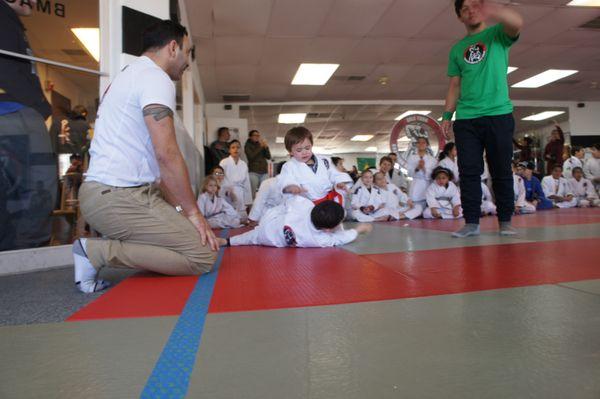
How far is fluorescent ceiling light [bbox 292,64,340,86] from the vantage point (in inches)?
371

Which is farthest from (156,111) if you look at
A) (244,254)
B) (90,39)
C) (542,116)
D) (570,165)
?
(542,116)

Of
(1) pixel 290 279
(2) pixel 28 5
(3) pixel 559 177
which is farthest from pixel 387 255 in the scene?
(3) pixel 559 177

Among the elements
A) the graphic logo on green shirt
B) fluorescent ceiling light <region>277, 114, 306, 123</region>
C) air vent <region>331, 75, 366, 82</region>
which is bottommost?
the graphic logo on green shirt

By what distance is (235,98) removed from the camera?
469 inches

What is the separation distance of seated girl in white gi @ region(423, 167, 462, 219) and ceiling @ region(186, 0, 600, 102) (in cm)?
279

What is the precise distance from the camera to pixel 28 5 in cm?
295

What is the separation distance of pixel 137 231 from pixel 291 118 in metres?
12.9

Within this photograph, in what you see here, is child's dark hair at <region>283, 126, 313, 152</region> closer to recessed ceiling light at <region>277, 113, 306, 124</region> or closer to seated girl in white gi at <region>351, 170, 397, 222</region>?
seated girl in white gi at <region>351, 170, 397, 222</region>

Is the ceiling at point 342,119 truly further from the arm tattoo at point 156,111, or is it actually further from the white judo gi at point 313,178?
the arm tattoo at point 156,111

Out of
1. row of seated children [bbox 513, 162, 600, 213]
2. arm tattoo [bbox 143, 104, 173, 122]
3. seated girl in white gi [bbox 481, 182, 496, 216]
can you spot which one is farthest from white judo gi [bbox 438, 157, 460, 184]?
arm tattoo [bbox 143, 104, 173, 122]

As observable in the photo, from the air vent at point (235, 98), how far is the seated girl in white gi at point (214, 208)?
5947 mm

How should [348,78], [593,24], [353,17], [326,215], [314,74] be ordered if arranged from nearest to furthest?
1. [326,215]
2. [353,17]
3. [593,24]
4. [314,74]
5. [348,78]

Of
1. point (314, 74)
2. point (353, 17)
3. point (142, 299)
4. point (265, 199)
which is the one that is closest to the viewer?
point (142, 299)

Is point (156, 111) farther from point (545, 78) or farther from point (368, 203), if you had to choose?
point (545, 78)
